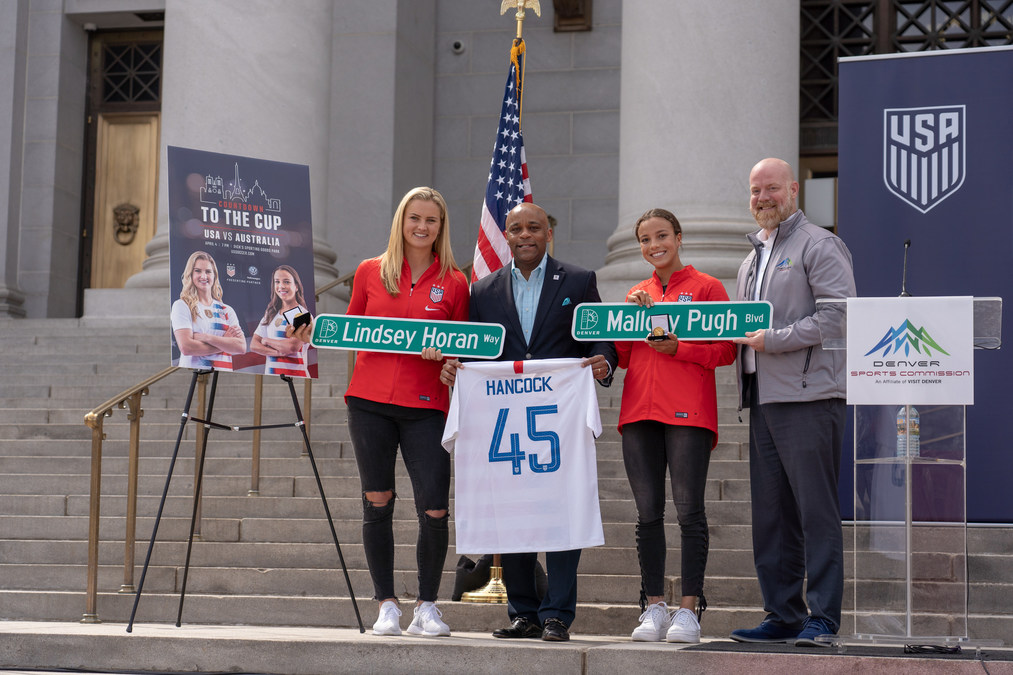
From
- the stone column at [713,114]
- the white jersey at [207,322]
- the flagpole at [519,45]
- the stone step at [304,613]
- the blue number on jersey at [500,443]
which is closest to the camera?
the blue number on jersey at [500,443]

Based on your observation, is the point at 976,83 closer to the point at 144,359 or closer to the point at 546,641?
the point at 546,641

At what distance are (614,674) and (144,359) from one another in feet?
24.7

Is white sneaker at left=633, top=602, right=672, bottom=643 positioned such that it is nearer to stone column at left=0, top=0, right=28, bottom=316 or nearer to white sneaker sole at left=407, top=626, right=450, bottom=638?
white sneaker sole at left=407, top=626, right=450, bottom=638

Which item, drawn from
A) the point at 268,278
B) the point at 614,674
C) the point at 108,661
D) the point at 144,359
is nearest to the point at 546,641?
the point at 614,674

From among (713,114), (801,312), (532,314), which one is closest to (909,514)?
(801,312)

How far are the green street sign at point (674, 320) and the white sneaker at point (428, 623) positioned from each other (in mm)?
1511

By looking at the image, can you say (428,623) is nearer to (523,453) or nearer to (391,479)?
(391,479)

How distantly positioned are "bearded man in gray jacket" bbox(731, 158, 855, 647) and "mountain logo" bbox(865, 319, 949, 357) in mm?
320

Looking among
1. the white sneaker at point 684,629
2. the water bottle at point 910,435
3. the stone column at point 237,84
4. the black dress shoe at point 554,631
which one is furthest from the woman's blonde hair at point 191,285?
the stone column at point 237,84

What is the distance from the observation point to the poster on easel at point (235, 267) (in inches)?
272

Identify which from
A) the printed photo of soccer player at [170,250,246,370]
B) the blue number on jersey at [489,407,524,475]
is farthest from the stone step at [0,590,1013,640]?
the printed photo of soccer player at [170,250,246,370]

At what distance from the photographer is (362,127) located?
53.2ft

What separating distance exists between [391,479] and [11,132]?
41.7ft

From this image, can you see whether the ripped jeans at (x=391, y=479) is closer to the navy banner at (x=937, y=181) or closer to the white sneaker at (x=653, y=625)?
the white sneaker at (x=653, y=625)
